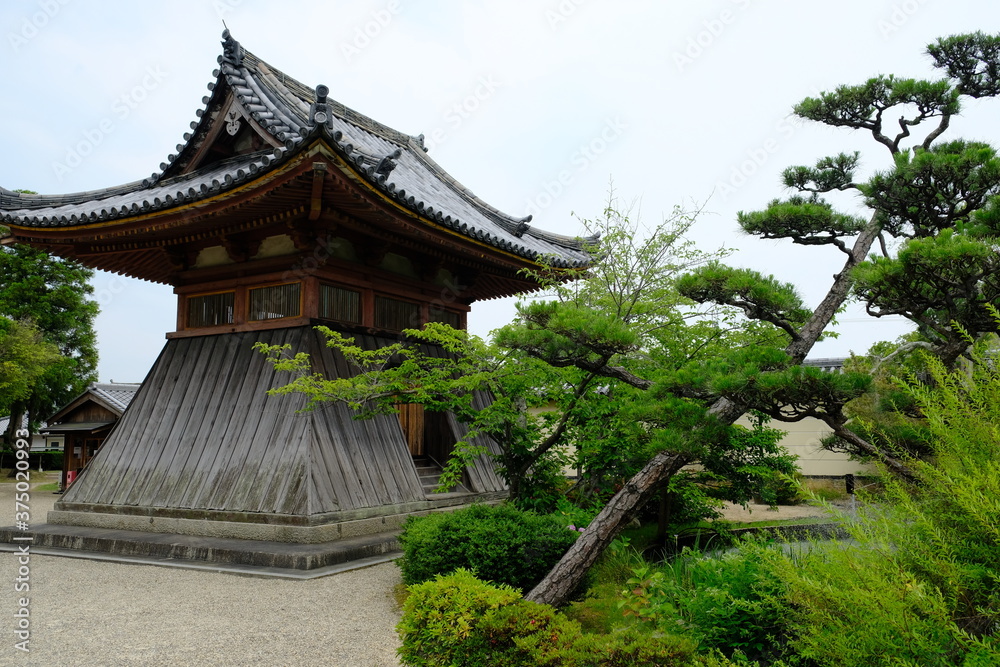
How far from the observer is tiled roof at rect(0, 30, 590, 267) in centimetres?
796

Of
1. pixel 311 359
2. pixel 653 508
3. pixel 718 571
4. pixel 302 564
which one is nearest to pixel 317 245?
pixel 311 359

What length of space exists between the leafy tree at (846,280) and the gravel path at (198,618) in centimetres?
156

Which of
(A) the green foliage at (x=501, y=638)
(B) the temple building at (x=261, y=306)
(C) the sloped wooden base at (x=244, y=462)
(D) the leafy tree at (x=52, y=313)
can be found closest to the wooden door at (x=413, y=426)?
(B) the temple building at (x=261, y=306)

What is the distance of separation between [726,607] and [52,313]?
29362 mm

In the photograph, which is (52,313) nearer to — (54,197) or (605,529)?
(54,197)

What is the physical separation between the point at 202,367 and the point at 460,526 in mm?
6127

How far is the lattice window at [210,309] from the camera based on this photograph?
10.6 meters

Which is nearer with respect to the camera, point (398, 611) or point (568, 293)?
point (398, 611)

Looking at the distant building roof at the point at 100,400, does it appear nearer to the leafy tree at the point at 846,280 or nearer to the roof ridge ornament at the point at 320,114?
the roof ridge ornament at the point at 320,114

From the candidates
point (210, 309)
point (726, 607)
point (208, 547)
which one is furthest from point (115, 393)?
point (726, 607)

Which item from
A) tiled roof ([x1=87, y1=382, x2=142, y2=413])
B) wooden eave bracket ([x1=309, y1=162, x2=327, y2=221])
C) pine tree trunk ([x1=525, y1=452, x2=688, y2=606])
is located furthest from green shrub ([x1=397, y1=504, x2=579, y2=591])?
tiled roof ([x1=87, y1=382, x2=142, y2=413])

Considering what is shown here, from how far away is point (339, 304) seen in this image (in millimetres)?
10086

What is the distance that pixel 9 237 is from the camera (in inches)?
408

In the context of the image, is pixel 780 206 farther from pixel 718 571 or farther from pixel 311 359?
pixel 311 359
